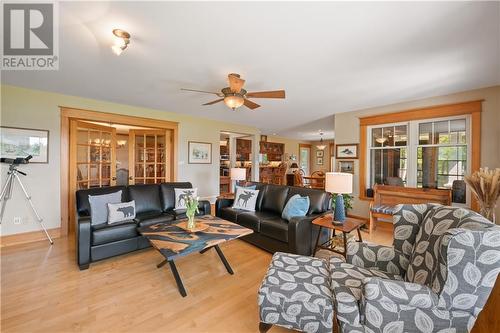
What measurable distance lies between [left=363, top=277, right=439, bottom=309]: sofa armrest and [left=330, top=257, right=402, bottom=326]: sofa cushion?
11cm

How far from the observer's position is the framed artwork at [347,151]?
15.6ft

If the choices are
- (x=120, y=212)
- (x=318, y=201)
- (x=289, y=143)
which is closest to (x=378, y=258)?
(x=318, y=201)

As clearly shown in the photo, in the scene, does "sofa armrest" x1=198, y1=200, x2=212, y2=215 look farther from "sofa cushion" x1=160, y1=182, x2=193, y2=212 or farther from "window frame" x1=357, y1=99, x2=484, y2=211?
"window frame" x1=357, y1=99, x2=484, y2=211

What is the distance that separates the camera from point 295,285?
1469 mm

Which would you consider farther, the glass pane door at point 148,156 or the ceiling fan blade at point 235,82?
the glass pane door at point 148,156

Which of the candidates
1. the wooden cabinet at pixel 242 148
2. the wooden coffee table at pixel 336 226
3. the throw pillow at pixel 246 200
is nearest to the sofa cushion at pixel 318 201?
the wooden coffee table at pixel 336 226

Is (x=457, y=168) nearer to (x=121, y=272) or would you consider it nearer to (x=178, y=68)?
(x=178, y=68)

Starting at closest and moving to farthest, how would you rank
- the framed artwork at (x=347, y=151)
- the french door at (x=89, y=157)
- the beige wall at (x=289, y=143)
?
A: the french door at (x=89, y=157) → the framed artwork at (x=347, y=151) → the beige wall at (x=289, y=143)

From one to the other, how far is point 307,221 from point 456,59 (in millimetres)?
2509

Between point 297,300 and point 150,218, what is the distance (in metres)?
2.42

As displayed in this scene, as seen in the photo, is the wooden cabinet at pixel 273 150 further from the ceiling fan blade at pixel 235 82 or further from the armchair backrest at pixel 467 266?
the armchair backrest at pixel 467 266

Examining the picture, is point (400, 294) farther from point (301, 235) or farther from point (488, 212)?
point (301, 235)

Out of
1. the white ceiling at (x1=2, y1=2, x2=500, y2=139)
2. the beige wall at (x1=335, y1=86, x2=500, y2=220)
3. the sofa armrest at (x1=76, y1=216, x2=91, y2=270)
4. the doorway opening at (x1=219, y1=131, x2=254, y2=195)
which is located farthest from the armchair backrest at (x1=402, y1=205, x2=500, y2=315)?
the doorway opening at (x1=219, y1=131, x2=254, y2=195)

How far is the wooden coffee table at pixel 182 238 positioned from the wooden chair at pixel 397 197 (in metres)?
2.64
